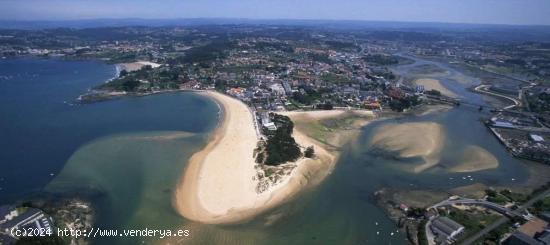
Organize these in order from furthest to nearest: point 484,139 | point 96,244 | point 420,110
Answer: point 420,110 → point 484,139 → point 96,244

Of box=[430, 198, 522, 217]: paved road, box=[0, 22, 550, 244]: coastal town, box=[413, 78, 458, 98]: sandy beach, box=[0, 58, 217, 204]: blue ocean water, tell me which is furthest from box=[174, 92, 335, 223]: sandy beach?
box=[413, 78, 458, 98]: sandy beach

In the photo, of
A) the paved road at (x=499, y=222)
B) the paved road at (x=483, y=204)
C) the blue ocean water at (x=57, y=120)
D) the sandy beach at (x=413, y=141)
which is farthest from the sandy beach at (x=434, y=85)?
the blue ocean water at (x=57, y=120)

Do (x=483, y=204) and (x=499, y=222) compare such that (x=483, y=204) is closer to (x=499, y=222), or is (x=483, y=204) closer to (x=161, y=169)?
(x=499, y=222)

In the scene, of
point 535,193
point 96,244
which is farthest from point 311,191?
point 535,193

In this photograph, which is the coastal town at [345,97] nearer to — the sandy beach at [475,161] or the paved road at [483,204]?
the paved road at [483,204]

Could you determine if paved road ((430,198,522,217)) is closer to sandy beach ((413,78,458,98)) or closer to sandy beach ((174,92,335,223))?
sandy beach ((174,92,335,223))

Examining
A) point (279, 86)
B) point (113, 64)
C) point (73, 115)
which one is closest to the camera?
point (73, 115)

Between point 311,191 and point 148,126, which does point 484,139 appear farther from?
point 148,126
